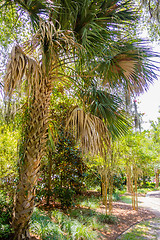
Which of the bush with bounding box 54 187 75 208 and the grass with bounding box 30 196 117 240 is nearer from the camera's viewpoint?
the grass with bounding box 30 196 117 240

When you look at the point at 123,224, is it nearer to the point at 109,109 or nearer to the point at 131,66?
the point at 109,109

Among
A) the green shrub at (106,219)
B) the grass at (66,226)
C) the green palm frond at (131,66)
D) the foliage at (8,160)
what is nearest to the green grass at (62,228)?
the grass at (66,226)

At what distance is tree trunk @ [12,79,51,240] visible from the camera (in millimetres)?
3225

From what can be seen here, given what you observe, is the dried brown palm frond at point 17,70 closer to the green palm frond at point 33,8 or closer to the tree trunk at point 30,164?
the tree trunk at point 30,164

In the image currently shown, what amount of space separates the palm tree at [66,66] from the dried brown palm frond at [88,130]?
0.07 ft

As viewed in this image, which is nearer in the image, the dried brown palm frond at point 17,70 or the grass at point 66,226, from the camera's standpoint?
the dried brown palm frond at point 17,70

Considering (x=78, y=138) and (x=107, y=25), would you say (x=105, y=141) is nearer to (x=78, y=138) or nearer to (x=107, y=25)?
(x=78, y=138)

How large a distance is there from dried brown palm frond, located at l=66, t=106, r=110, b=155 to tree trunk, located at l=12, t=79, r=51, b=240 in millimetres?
669

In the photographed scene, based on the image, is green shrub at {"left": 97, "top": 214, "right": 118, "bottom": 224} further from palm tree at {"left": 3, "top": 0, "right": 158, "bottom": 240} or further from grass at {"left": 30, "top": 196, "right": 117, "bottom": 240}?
palm tree at {"left": 3, "top": 0, "right": 158, "bottom": 240}

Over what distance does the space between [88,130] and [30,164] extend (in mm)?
1285

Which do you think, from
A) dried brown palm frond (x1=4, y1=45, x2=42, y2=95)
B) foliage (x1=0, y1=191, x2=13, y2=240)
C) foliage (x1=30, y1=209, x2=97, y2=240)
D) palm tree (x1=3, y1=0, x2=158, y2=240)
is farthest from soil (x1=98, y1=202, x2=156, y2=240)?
dried brown palm frond (x1=4, y1=45, x2=42, y2=95)

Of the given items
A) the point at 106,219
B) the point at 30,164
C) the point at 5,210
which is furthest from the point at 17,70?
the point at 106,219

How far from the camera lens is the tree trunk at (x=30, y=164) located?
3225 mm

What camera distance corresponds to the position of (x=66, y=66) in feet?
12.3
